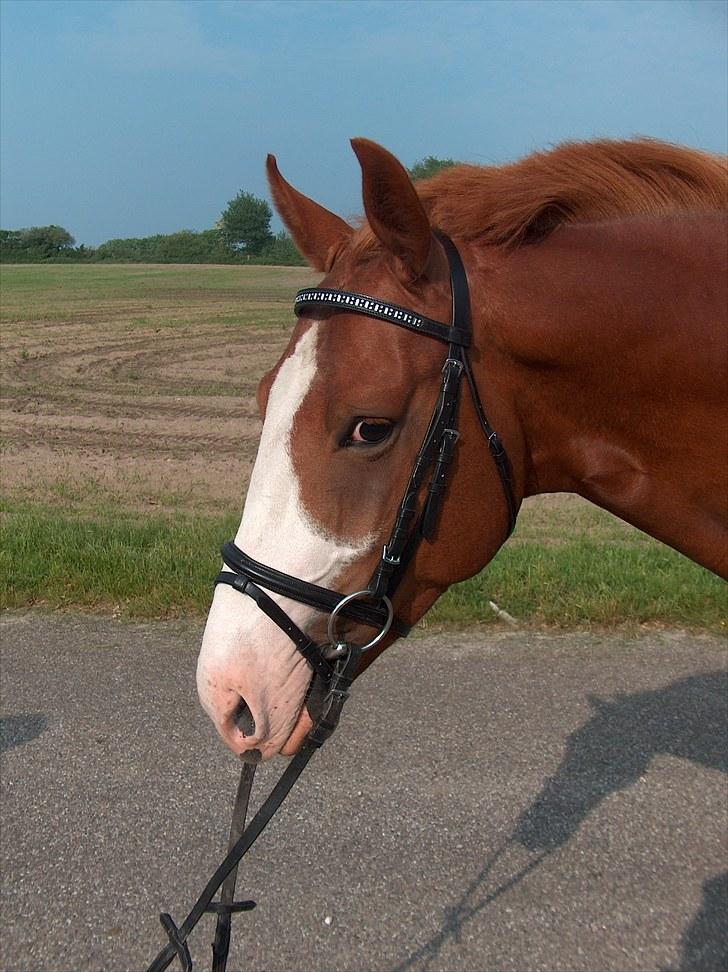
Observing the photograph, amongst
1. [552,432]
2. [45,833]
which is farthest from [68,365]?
[552,432]

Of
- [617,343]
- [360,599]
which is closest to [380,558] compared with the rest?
[360,599]

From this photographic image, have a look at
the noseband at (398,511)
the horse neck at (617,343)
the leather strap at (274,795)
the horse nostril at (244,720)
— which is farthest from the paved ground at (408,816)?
the horse neck at (617,343)

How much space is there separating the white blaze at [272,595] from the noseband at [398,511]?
3 cm

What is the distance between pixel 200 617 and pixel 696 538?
3.61 m

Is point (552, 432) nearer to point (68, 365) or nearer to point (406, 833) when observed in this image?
point (406, 833)

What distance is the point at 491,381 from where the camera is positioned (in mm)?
2078

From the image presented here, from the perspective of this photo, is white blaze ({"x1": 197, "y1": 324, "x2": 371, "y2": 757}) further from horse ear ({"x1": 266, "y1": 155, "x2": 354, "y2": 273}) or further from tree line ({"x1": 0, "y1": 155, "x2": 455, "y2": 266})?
tree line ({"x1": 0, "y1": 155, "x2": 455, "y2": 266})

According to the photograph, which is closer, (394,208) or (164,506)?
(394,208)

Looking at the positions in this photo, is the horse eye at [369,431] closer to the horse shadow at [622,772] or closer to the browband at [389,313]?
the browband at [389,313]

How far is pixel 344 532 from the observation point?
1.96 metres

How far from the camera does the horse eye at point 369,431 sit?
1.95 m

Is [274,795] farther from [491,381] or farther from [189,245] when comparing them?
[189,245]

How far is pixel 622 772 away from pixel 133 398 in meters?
12.4

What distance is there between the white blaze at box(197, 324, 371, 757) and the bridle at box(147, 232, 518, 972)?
0.03m
